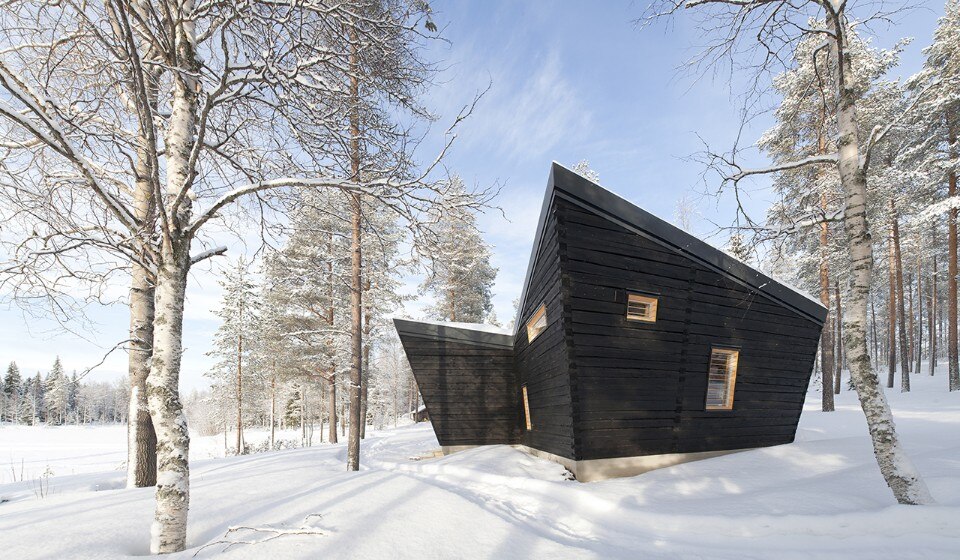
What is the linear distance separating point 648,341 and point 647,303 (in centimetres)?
72

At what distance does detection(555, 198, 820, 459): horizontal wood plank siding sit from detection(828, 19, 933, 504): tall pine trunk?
225 cm

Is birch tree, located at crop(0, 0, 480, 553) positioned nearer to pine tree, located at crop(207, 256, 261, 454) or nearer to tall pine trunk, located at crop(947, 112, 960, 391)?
pine tree, located at crop(207, 256, 261, 454)

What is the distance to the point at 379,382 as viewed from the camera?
3744 centimetres

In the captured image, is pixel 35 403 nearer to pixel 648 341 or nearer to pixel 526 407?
pixel 526 407

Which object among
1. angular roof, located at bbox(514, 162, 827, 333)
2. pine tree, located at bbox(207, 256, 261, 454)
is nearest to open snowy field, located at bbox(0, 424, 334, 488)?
pine tree, located at bbox(207, 256, 261, 454)

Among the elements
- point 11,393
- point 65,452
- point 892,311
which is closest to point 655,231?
point 892,311

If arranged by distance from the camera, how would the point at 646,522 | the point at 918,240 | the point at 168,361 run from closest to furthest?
1. the point at 168,361
2. the point at 646,522
3. the point at 918,240

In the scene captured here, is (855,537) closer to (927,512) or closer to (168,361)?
(927,512)

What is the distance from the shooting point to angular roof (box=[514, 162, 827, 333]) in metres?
7.22

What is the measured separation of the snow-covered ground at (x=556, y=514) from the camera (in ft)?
11.8

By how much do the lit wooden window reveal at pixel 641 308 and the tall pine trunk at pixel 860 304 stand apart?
2951 mm

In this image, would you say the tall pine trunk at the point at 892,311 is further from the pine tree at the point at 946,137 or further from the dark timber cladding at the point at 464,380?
the dark timber cladding at the point at 464,380

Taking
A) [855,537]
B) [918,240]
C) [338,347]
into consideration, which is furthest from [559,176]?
[918,240]

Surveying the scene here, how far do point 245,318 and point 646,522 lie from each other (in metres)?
23.6
